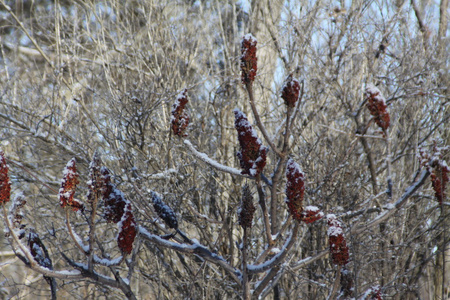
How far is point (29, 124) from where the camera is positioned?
581 cm

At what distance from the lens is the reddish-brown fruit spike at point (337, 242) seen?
6.37 ft

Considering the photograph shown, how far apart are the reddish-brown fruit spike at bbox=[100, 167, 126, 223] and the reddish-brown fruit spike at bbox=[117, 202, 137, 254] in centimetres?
8

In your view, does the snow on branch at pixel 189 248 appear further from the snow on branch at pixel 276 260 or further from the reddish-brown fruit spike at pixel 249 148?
the reddish-brown fruit spike at pixel 249 148

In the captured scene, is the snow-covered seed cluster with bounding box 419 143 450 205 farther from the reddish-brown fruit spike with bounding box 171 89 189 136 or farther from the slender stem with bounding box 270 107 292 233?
the reddish-brown fruit spike with bounding box 171 89 189 136

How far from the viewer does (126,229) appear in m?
1.95

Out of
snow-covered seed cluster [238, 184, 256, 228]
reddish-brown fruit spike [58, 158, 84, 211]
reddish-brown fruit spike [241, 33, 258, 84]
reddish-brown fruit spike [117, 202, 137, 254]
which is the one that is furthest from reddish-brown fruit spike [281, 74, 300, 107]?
reddish-brown fruit spike [58, 158, 84, 211]

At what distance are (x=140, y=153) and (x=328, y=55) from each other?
2496mm

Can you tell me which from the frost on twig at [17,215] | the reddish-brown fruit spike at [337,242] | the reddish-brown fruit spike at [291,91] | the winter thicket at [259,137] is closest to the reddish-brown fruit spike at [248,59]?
the reddish-brown fruit spike at [291,91]

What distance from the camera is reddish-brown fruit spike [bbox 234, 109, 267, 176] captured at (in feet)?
6.18

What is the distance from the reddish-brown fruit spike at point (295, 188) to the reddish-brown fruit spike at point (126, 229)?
69 centimetres

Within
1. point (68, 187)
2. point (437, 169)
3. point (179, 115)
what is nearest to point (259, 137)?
point (179, 115)

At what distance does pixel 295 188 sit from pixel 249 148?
275mm

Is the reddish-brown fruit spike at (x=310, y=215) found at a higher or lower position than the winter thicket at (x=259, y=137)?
lower

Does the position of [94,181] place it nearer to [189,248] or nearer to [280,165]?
[189,248]
